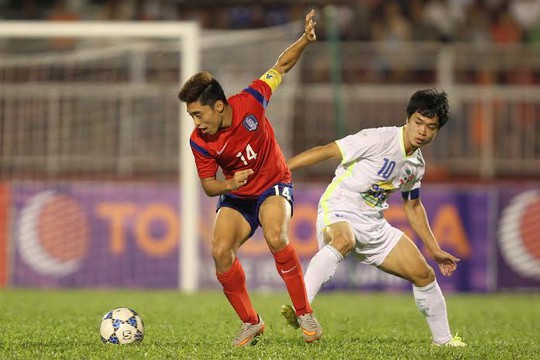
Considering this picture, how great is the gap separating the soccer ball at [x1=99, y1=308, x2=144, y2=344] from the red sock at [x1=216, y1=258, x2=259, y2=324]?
659 mm

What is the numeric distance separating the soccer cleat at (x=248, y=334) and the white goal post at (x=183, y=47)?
22.6 ft

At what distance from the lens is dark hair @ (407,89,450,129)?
7.77m

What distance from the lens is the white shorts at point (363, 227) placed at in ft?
26.2

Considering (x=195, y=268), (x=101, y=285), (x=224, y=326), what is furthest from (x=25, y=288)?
(x=224, y=326)

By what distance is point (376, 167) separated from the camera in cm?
805

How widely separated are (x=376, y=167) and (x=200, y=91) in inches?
60.2

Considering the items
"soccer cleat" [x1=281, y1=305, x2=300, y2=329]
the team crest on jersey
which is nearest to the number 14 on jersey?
the team crest on jersey

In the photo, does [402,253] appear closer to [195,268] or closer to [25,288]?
[195,268]

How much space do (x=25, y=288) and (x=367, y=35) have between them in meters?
7.23

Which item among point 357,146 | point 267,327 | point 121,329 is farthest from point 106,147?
point 121,329

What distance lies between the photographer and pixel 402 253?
26.1 feet

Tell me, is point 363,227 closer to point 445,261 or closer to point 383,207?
point 383,207

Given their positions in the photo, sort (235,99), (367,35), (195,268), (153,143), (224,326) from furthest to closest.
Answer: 1. (367,35)
2. (153,143)
3. (195,268)
4. (224,326)
5. (235,99)

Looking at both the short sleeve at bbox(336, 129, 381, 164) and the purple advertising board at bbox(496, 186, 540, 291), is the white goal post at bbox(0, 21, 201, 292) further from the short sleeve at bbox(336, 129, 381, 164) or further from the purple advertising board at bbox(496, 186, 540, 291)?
the short sleeve at bbox(336, 129, 381, 164)
